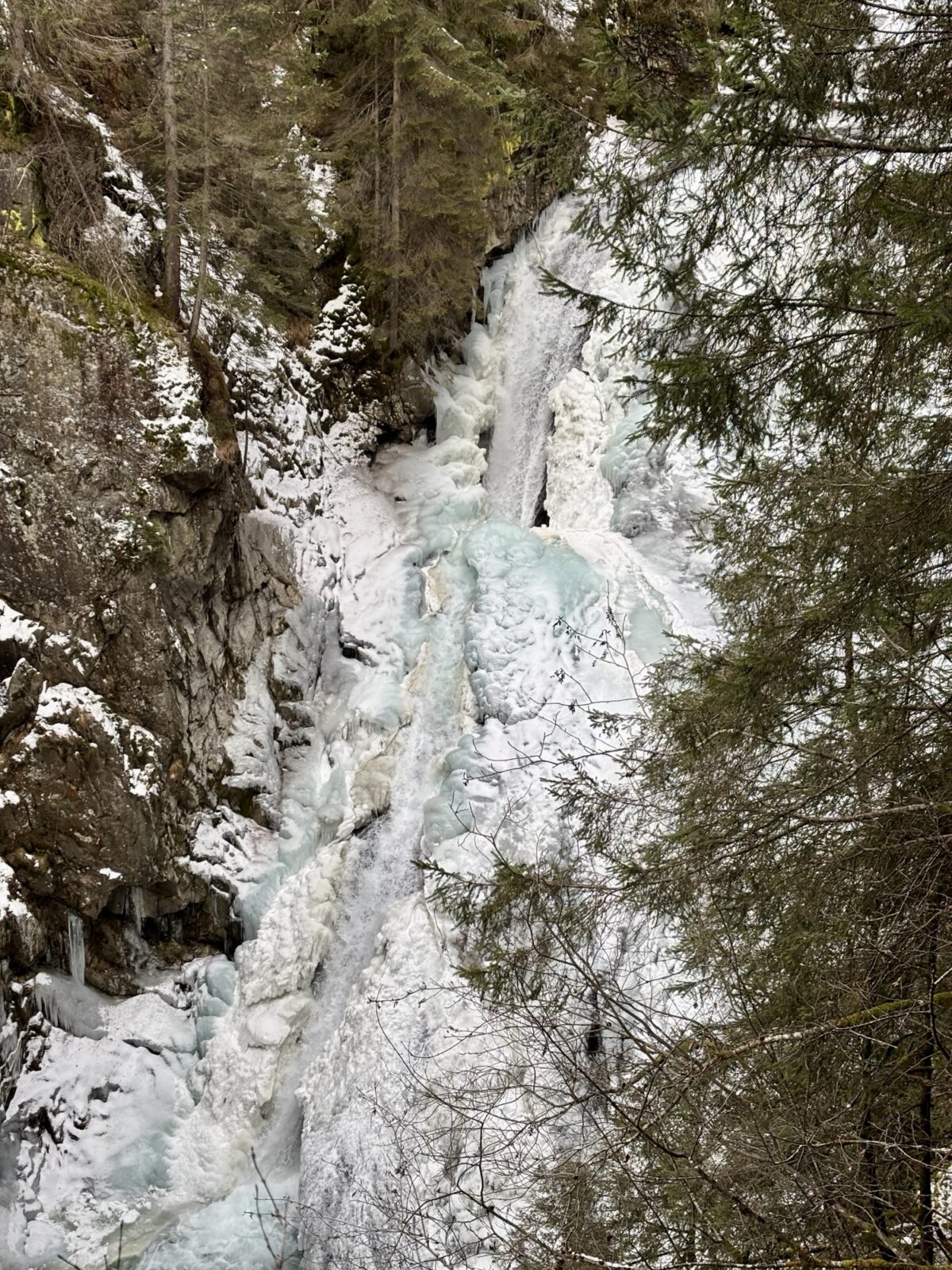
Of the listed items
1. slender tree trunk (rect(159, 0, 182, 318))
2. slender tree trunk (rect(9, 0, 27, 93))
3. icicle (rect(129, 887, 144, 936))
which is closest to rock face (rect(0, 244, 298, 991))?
icicle (rect(129, 887, 144, 936))

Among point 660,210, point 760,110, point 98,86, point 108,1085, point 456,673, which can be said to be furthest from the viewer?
point 98,86

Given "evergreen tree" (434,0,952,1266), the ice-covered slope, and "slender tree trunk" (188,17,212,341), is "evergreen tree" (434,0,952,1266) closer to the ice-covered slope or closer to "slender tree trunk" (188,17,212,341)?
the ice-covered slope

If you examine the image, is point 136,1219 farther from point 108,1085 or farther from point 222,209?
point 222,209

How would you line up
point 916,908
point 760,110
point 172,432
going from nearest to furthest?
point 916,908
point 760,110
point 172,432

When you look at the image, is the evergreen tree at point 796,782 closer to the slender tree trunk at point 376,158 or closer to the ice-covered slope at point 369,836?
the ice-covered slope at point 369,836

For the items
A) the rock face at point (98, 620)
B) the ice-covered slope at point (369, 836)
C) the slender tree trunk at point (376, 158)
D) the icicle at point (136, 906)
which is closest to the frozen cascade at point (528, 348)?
the ice-covered slope at point (369, 836)

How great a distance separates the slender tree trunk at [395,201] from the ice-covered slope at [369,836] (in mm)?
1901

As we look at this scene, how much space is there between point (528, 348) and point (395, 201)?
10.1 feet

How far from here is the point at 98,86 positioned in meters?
11.1

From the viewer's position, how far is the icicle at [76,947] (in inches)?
316

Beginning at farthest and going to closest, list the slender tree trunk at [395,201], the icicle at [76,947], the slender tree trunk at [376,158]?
the slender tree trunk at [376,158]
the slender tree trunk at [395,201]
the icicle at [76,947]

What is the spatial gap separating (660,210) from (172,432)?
21.0 feet

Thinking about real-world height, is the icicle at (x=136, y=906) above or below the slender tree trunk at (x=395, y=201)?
below

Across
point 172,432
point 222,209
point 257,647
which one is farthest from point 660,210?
point 222,209
